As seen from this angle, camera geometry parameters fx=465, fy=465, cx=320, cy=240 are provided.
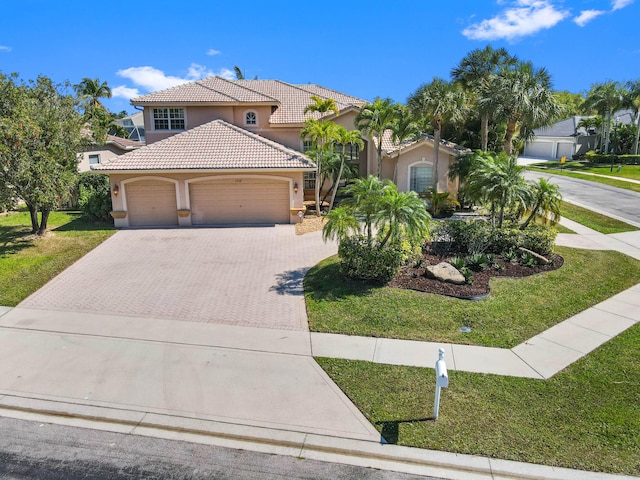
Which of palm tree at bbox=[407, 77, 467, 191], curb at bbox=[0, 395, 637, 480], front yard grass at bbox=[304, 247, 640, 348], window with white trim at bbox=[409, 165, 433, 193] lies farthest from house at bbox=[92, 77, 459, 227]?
curb at bbox=[0, 395, 637, 480]

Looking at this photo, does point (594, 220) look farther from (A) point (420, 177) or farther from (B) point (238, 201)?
(B) point (238, 201)

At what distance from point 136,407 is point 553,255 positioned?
13.2m

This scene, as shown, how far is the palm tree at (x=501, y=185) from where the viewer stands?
14648mm

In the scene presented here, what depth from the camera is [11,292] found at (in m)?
12.9

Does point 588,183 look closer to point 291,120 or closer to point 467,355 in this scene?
point 291,120

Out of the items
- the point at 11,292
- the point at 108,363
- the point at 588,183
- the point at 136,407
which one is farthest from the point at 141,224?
the point at 588,183

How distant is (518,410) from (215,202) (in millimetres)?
16361

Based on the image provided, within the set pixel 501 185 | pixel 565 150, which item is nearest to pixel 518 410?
pixel 501 185

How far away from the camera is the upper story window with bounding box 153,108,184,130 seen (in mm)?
26812

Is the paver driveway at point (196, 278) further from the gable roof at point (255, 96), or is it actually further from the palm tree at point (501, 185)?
the gable roof at point (255, 96)

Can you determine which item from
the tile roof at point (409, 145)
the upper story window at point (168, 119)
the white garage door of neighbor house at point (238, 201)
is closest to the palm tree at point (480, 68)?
the tile roof at point (409, 145)

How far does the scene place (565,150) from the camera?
5412 cm

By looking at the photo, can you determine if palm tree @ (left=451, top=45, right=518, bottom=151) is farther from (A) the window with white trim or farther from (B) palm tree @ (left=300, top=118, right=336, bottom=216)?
(B) palm tree @ (left=300, top=118, right=336, bottom=216)

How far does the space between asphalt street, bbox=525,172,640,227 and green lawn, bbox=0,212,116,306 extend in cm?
2300
